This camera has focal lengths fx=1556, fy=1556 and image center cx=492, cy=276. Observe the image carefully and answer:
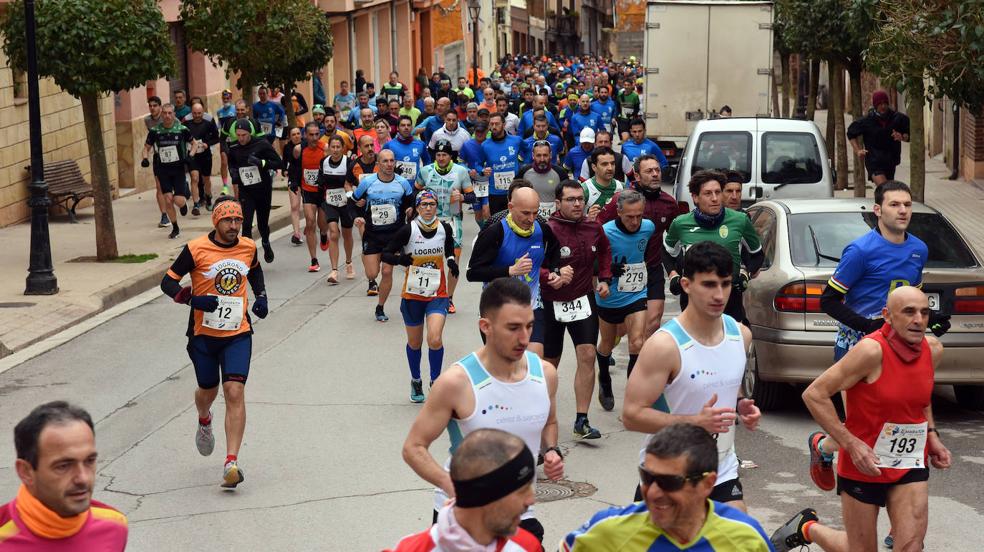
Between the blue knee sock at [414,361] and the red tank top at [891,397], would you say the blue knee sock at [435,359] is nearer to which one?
the blue knee sock at [414,361]

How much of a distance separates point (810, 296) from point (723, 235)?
706 mm

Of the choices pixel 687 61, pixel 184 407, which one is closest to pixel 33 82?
pixel 184 407

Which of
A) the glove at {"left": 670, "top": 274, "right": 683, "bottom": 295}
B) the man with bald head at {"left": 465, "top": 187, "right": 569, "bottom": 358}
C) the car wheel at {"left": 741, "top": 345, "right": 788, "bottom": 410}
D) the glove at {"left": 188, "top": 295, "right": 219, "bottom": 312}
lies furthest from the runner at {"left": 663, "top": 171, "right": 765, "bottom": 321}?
the glove at {"left": 188, "top": 295, "right": 219, "bottom": 312}

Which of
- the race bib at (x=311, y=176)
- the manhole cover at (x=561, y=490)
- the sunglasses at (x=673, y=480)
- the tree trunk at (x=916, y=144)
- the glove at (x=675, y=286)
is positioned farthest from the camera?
the race bib at (x=311, y=176)

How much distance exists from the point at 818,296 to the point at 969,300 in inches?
38.1

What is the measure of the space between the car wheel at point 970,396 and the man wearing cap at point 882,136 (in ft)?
25.3

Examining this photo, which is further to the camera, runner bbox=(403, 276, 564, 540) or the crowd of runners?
runner bbox=(403, 276, 564, 540)

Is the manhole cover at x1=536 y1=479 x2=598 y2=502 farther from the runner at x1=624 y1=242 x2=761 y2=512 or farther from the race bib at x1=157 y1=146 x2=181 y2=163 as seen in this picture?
the race bib at x1=157 y1=146 x2=181 y2=163

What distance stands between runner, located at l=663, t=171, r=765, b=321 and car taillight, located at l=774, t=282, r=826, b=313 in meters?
0.26

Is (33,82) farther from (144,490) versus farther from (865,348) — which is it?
(865,348)

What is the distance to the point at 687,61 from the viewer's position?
27.8 m

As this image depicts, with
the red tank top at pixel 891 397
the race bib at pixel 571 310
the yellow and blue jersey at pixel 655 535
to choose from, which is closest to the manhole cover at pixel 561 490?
the race bib at pixel 571 310

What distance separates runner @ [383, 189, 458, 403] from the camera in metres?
11.4

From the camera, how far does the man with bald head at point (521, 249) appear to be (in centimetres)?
995
